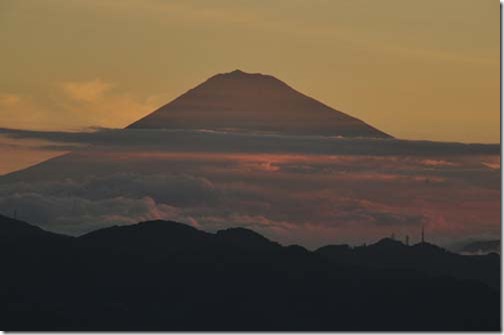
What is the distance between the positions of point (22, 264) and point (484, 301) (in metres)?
41.4

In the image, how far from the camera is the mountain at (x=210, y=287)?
5285 inches

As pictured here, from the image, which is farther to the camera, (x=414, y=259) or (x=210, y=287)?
(x=414, y=259)

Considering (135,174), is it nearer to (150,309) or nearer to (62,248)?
(150,309)

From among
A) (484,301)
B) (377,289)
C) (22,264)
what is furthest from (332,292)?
(22,264)

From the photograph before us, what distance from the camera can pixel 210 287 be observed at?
154875 millimetres

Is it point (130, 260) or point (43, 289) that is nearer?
point (43, 289)

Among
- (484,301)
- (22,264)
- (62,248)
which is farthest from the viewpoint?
(62,248)

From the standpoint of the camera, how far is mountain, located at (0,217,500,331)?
134m

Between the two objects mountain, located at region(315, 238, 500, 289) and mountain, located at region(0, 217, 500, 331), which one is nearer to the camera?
mountain, located at region(0, 217, 500, 331)

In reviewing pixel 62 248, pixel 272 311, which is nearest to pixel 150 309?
pixel 272 311

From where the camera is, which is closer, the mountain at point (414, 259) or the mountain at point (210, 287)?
the mountain at point (210, 287)

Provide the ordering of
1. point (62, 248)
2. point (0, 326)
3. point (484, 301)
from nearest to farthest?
point (0, 326), point (484, 301), point (62, 248)

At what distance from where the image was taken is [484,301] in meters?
140

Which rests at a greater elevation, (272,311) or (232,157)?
(232,157)
